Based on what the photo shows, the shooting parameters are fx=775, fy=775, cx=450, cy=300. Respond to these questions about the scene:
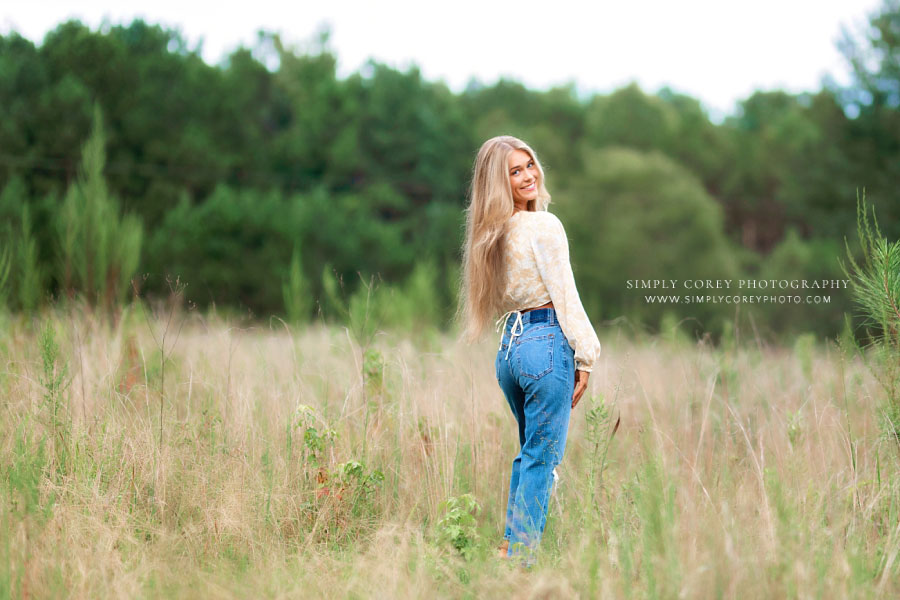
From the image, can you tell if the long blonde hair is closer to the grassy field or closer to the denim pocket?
the denim pocket

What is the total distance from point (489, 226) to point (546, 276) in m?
0.38

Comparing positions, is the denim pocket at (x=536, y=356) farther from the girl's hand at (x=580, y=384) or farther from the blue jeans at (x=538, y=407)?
the girl's hand at (x=580, y=384)

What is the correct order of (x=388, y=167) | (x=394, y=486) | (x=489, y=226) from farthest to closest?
1. (x=388, y=167)
2. (x=394, y=486)
3. (x=489, y=226)

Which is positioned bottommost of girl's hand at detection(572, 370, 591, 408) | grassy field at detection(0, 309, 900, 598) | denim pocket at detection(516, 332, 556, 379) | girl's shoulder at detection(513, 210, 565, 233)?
grassy field at detection(0, 309, 900, 598)

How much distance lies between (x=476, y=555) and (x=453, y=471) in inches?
33.0

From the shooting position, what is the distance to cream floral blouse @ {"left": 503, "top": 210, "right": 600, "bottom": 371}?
3100mm

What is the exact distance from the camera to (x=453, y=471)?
391 cm

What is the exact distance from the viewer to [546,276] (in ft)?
10.4

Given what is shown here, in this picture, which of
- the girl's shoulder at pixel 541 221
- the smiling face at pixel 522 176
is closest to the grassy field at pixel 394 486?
the girl's shoulder at pixel 541 221

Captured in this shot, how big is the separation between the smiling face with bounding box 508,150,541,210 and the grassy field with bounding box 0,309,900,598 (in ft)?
3.28

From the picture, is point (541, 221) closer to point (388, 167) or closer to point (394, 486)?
point (394, 486)

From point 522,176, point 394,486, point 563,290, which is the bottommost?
point 394,486

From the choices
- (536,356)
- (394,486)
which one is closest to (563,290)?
(536,356)

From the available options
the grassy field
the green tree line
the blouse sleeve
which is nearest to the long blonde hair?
the blouse sleeve
